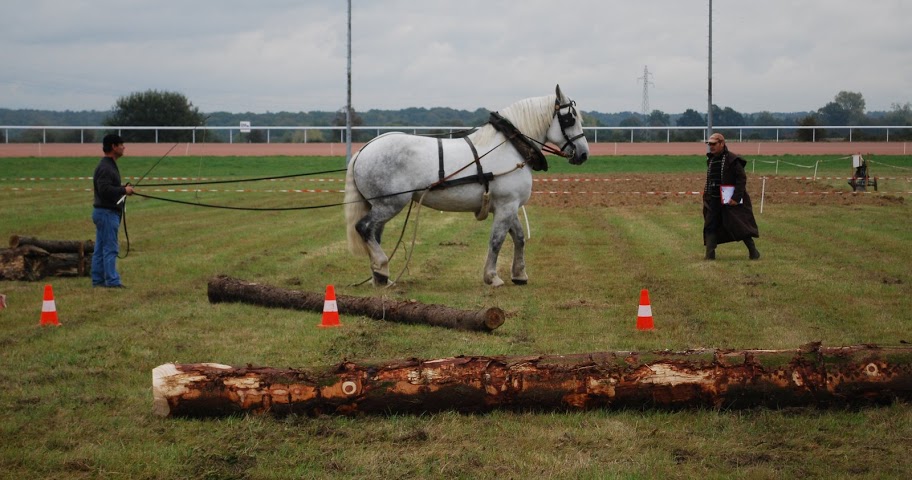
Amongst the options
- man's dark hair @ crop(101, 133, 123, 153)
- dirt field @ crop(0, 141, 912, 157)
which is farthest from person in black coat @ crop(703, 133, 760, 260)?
dirt field @ crop(0, 141, 912, 157)

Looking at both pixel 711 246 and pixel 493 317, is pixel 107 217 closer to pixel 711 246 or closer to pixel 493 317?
pixel 493 317

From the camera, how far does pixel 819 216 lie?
74.3 ft

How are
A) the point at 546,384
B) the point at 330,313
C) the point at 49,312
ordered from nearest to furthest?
the point at 546,384 < the point at 330,313 < the point at 49,312

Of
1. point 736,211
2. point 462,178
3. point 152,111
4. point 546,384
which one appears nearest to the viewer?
point 546,384

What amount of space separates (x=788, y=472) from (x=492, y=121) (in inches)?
309

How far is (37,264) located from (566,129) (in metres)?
6.95

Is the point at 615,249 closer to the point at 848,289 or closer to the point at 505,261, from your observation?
the point at 505,261

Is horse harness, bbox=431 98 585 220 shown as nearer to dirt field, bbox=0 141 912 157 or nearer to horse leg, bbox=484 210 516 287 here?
horse leg, bbox=484 210 516 287

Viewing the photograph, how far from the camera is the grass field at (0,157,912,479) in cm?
561

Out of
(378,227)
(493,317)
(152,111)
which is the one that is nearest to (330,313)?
(493,317)

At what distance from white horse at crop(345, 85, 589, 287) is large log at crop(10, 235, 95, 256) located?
3.81 m

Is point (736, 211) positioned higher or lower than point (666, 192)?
higher

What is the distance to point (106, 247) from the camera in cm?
1252

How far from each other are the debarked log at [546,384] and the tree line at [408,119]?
29664mm
